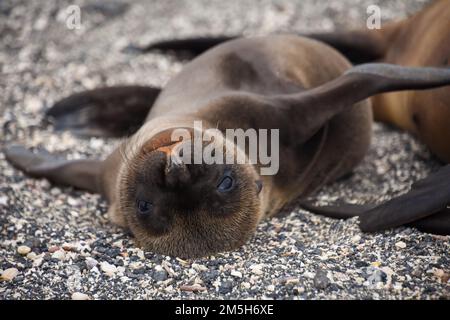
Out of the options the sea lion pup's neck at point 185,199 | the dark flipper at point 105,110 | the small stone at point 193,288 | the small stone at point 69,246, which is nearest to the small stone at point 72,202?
the sea lion pup's neck at point 185,199

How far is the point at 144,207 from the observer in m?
3.93

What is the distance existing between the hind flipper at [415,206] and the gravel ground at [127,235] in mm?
79

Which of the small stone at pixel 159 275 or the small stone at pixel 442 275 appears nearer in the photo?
the small stone at pixel 442 275

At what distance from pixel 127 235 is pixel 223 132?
894 millimetres

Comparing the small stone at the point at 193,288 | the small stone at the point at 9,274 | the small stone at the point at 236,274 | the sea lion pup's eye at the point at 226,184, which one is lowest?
the small stone at the point at 9,274

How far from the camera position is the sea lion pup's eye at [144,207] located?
3.89m

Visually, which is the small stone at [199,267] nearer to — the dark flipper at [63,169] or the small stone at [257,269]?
the small stone at [257,269]

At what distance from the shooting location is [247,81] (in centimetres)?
501

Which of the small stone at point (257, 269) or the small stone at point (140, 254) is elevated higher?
the small stone at point (257, 269)

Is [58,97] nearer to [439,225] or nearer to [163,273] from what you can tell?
[163,273]

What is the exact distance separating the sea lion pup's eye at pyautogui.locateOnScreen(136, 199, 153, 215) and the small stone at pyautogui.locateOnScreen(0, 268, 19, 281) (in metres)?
0.73
